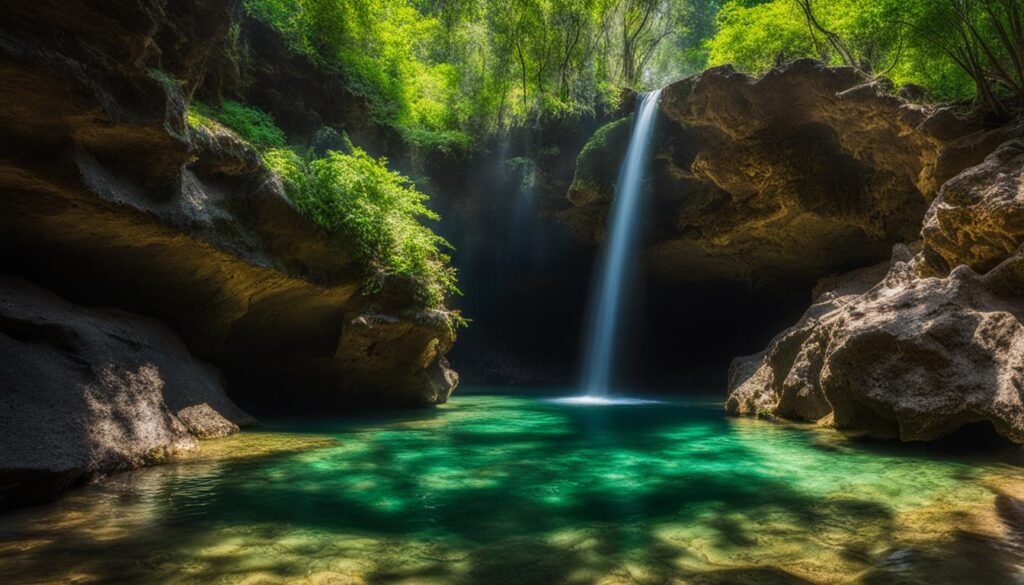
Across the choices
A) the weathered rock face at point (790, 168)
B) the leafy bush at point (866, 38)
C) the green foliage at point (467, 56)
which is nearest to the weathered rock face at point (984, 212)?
the weathered rock face at point (790, 168)

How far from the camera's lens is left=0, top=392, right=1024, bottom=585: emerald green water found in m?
2.75

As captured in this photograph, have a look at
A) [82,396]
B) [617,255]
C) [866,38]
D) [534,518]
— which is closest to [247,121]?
[82,396]

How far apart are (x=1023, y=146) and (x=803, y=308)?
12.7 m

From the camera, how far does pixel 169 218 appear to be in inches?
254

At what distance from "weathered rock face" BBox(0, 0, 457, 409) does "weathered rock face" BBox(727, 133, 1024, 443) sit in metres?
6.54

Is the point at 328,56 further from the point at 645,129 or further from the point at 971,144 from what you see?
the point at 971,144

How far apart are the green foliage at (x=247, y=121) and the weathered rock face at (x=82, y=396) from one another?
3.72 meters

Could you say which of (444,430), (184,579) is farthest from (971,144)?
(184,579)

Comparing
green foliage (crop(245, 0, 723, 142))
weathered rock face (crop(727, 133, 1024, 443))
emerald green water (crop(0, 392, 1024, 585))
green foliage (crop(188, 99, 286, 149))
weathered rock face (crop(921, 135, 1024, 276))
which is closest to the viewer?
emerald green water (crop(0, 392, 1024, 585))

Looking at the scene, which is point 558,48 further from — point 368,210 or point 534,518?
point 534,518

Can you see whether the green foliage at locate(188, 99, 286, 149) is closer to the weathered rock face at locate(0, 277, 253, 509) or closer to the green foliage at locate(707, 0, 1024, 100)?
the weathered rock face at locate(0, 277, 253, 509)

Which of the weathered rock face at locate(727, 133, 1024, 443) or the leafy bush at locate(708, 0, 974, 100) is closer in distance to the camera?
the weathered rock face at locate(727, 133, 1024, 443)

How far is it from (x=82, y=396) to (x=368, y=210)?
5144 millimetres

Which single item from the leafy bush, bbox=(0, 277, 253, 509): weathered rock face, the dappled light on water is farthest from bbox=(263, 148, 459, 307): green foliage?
the leafy bush
